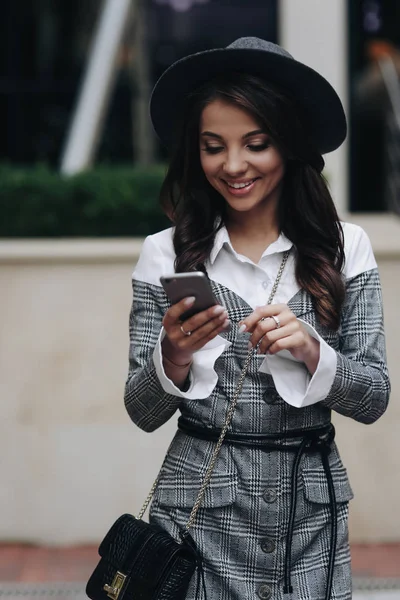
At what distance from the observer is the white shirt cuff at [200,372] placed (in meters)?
2.33

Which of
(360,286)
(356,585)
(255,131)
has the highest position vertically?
(255,131)

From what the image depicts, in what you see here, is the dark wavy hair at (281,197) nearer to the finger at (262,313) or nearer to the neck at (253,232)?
the neck at (253,232)

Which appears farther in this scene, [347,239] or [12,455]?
[12,455]

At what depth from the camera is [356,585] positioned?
494 centimetres

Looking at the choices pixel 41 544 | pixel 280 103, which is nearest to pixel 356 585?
pixel 41 544

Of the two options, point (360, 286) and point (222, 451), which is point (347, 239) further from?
point (222, 451)

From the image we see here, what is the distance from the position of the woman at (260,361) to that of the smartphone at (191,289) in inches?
7.5

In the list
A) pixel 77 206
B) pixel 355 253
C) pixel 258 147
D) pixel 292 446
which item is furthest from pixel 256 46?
pixel 77 206

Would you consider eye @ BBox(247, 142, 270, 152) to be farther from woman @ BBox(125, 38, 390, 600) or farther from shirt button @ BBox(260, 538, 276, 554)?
shirt button @ BBox(260, 538, 276, 554)

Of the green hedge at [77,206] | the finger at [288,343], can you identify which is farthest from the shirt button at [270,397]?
the green hedge at [77,206]

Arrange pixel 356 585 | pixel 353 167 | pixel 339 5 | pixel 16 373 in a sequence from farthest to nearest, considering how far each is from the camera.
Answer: pixel 353 167, pixel 339 5, pixel 16 373, pixel 356 585

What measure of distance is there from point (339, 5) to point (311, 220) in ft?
15.9

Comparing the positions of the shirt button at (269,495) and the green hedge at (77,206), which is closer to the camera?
the shirt button at (269,495)

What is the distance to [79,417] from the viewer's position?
5.39m
